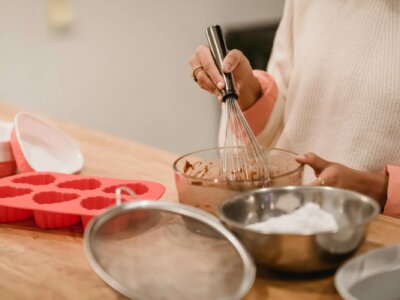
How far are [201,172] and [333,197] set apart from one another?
0.25 m

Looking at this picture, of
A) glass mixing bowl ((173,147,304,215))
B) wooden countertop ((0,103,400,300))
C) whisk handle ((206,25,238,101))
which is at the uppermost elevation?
whisk handle ((206,25,238,101))

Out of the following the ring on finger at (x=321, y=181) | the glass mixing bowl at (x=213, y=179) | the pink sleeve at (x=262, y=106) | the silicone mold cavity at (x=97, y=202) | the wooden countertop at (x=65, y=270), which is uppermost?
the pink sleeve at (x=262, y=106)

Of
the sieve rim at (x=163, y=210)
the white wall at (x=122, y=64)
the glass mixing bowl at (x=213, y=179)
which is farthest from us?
the white wall at (x=122, y=64)

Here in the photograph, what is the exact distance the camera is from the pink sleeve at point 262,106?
1228mm

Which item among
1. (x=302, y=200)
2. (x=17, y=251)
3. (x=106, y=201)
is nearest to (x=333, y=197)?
(x=302, y=200)

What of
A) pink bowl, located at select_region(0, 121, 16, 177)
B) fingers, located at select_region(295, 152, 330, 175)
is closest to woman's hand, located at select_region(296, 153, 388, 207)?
fingers, located at select_region(295, 152, 330, 175)

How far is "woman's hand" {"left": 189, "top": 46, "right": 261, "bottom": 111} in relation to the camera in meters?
0.95

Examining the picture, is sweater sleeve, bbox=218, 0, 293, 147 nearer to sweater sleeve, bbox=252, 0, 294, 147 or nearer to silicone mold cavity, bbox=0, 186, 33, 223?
sweater sleeve, bbox=252, 0, 294, 147

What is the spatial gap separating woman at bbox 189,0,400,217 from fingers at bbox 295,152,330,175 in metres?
0.09

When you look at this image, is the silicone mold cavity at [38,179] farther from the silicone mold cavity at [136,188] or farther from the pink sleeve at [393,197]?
the pink sleeve at [393,197]

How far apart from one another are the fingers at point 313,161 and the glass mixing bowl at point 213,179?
10 mm

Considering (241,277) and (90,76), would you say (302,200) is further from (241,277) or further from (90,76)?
(90,76)

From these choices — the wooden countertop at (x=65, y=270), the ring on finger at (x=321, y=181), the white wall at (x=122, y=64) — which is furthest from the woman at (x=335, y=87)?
the white wall at (x=122, y=64)

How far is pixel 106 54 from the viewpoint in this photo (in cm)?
260
